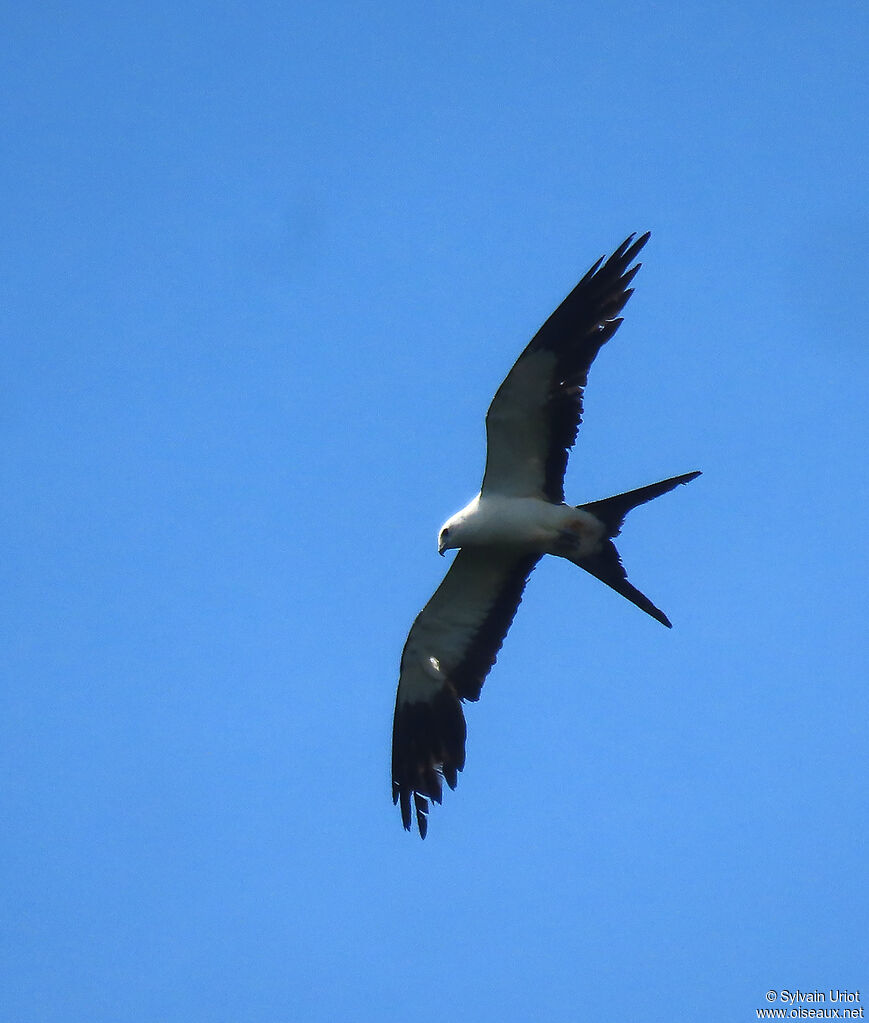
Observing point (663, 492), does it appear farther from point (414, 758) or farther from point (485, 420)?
point (414, 758)

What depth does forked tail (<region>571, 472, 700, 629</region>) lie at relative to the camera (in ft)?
30.2

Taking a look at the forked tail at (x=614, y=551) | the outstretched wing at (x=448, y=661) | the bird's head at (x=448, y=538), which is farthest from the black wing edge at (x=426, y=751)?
the forked tail at (x=614, y=551)

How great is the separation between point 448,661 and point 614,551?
1.91 meters

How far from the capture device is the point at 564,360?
9.12 meters

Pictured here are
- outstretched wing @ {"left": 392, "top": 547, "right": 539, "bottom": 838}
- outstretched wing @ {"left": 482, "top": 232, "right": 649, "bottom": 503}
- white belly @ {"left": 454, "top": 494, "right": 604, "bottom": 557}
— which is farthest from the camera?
outstretched wing @ {"left": 392, "top": 547, "right": 539, "bottom": 838}

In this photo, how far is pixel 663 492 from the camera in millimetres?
9008

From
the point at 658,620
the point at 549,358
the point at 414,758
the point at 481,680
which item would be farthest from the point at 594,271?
the point at 414,758

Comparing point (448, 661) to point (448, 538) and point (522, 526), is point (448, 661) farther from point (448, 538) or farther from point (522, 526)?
point (522, 526)

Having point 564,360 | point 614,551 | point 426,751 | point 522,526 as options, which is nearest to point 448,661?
point 426,751

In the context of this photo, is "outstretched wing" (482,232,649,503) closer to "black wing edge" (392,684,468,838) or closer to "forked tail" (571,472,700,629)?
"forked tail" (571,472,700,629)

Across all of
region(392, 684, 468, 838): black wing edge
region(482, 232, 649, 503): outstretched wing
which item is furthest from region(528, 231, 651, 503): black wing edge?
region(392, 684, 468, 838): black wing edge

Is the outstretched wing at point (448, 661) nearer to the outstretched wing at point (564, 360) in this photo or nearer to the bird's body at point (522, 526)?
the bird's body at point (522, 526)

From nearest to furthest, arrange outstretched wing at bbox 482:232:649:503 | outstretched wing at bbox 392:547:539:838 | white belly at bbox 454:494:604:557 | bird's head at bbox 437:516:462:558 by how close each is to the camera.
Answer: outstretched wing at bbox 482:232:649:503
white belly at bbox 454:494:604:557
bird's head at bbox 437:516:462:558
outstretched wing at bbox 392:547:539:838

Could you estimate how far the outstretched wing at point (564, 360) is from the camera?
910cm
